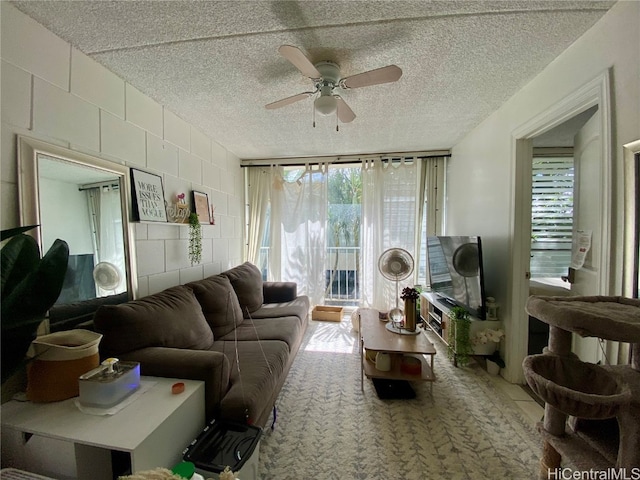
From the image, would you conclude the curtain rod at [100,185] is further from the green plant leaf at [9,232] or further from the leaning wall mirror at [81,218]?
the green plant leaf at [9,232]

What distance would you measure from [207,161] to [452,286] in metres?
3.11

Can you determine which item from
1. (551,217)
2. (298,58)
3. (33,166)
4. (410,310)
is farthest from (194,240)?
(551,217)

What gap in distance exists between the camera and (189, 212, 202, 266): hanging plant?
243cm

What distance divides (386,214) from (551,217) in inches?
69.3

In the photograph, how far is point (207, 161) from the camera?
2809 millimetres

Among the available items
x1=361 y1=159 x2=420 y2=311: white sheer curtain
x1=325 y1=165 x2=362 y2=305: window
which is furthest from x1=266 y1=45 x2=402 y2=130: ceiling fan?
x1=325 y1=165 x2=362 y2=305: window

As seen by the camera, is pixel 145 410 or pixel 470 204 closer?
pixel 145 410

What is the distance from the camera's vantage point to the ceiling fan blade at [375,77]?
1.34m

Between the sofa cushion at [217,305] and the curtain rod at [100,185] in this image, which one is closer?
the curtain rod at [100,185]

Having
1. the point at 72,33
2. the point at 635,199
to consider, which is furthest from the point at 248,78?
the point at 635,199

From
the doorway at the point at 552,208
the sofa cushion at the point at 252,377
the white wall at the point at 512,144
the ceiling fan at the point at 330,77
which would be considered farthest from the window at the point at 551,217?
the sofa cushion at the point at 252,377

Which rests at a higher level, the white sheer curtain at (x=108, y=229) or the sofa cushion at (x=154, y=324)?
the white sheer curtain at (x=108, y=229)

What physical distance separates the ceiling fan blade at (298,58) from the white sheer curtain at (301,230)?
84.8 inches

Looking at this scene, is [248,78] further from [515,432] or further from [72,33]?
[515,432]
